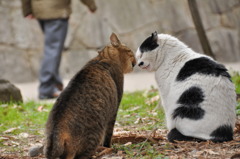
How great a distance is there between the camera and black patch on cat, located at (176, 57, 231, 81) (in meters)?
3.92

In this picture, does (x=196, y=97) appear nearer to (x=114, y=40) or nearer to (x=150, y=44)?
(x=150, y=44)

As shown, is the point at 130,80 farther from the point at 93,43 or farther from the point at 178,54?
the point at 178,54

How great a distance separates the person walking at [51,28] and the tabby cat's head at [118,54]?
13.6ft

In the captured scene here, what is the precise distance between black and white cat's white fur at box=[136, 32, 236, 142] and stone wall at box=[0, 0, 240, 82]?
9.40 metres

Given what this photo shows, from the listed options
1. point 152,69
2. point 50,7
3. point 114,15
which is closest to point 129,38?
point 114,15

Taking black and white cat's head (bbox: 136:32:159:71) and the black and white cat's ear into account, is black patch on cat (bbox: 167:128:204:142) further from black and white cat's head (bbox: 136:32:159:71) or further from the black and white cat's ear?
the black and white cat's ear

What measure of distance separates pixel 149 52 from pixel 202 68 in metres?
0.64

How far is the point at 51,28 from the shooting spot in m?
8.57

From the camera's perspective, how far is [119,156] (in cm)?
366

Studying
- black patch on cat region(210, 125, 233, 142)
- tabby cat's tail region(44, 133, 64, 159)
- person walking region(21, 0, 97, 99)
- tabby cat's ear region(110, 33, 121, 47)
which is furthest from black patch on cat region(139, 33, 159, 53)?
person walking region(21, 0, 97, 99)

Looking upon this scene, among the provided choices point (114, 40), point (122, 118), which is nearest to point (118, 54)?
point (114, 40)

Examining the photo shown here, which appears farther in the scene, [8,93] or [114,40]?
[8,93]

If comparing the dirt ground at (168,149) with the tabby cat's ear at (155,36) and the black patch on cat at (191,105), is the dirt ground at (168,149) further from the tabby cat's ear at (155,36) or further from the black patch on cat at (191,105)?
the tabby cat's ear at (155,36)

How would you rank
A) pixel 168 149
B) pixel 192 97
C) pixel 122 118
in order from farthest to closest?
pixel 122 118, pixel 192 97, pixel 168 149
